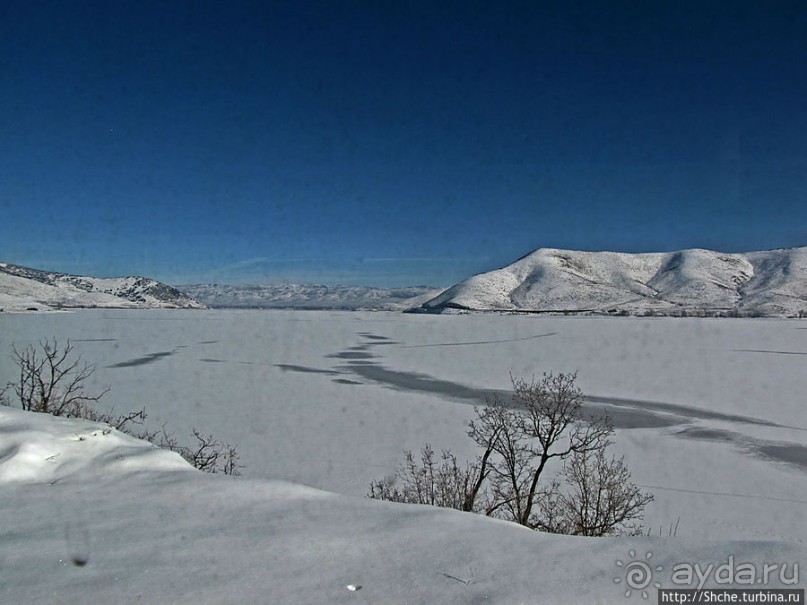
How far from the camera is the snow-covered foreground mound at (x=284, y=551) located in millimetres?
2879

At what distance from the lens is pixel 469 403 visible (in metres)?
21.7

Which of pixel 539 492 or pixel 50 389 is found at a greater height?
pixel 50 389

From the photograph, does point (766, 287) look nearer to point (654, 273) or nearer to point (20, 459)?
point (654, 273)

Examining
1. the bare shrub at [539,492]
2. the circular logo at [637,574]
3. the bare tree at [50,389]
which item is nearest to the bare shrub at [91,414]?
the bare tree at [50,389]

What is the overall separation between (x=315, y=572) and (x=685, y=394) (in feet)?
79.8

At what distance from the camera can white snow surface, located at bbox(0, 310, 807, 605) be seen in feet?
9.89

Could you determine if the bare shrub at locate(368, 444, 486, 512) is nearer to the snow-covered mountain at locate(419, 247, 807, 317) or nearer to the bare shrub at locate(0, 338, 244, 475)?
the bare shrub at locate(0, 338, 244, 475)

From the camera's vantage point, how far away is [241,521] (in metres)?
3.88

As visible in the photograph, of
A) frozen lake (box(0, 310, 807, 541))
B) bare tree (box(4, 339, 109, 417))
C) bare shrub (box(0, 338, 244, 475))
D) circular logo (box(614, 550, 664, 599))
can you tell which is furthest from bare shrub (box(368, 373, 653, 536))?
bare tree (box(4, 339, 109, 417))

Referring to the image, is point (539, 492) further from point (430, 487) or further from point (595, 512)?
point (430, 487)

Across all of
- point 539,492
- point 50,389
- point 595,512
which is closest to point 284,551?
point 539,492

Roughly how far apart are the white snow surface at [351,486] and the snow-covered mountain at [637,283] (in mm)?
87981

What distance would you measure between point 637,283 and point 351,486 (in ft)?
549

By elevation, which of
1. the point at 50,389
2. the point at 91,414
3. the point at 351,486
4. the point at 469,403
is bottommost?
the point at 351,486
